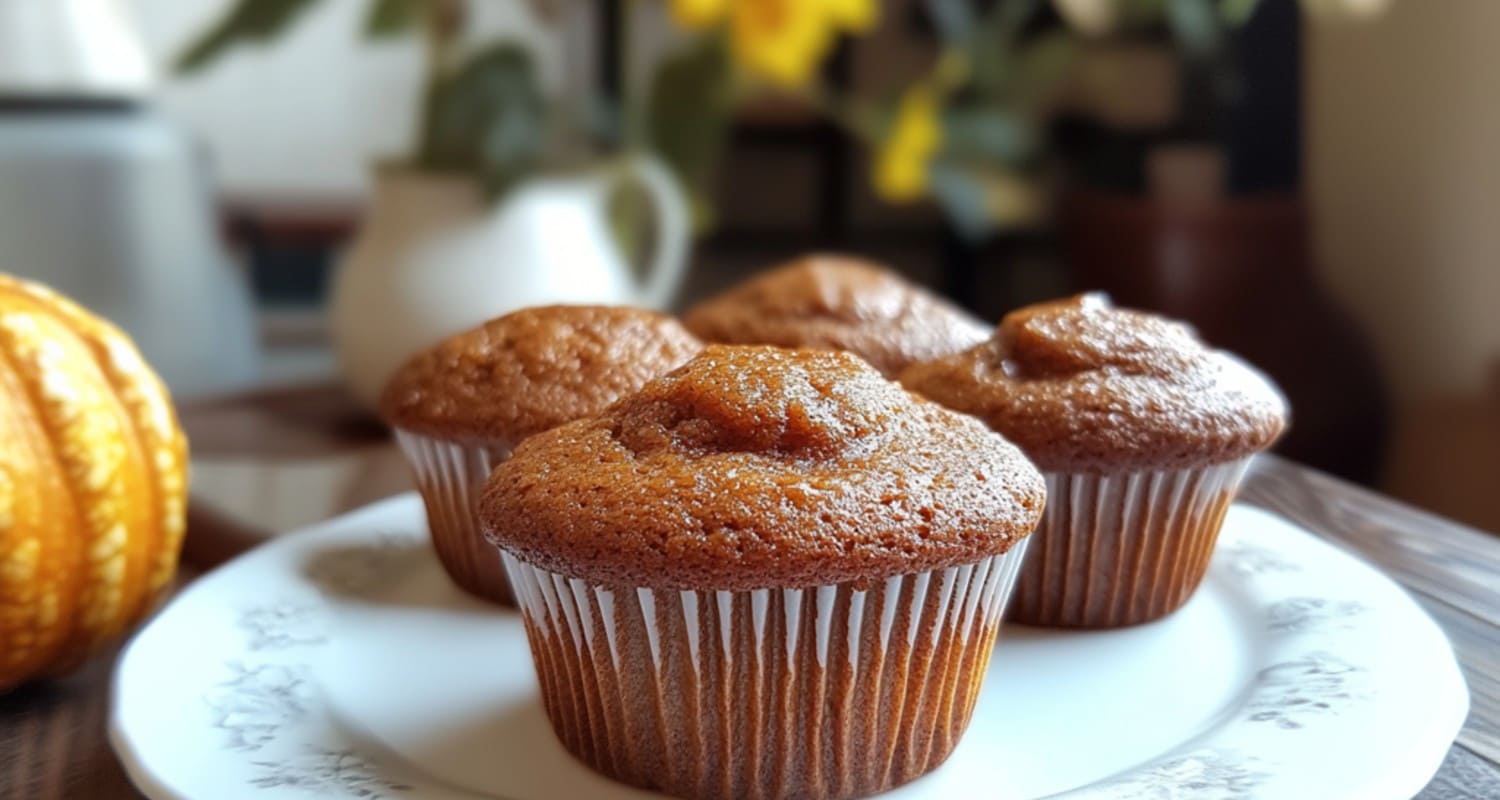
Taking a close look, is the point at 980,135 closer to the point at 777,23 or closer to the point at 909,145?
the point at 909,145

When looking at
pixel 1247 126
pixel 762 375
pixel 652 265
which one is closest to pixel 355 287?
pixel 652 265

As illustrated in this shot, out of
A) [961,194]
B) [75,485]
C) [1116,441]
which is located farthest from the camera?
[961,194]

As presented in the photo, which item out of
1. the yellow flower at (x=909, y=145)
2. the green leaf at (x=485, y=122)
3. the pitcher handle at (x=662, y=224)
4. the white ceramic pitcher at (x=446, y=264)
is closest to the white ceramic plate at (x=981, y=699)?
the white ceramic pitcher at (x=446, y=264)

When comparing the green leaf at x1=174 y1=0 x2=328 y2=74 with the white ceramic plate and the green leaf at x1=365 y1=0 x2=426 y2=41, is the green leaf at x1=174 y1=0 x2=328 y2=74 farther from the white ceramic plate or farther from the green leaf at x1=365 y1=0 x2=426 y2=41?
the white ceramic plate

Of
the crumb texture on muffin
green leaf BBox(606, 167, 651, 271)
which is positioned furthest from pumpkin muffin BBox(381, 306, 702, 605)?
green leaf BBox(606, 167, 651, 271)

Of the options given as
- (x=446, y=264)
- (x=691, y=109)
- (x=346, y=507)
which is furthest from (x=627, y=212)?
(x=346, y=507)

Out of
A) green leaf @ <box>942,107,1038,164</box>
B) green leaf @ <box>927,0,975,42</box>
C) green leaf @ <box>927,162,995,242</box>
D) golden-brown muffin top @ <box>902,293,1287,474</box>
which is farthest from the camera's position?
green leaf @ <box>927,0,975,42</box>

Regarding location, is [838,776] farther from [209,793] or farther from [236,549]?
[236,549]
